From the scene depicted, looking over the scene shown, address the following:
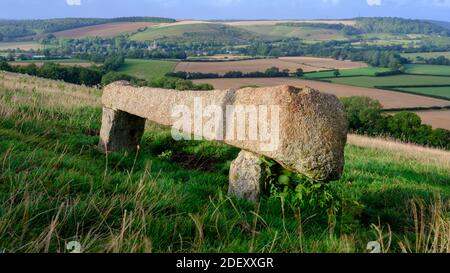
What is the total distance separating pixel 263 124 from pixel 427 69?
7492 centimetres

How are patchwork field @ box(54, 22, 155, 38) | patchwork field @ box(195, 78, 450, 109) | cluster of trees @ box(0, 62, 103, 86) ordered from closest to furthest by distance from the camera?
→ cluster of trees @ box(0, 62, 103, 86) < patchwork field @ box(195, 78, 450, 109) < patchwork field @ box(54, 22, 155, 38)

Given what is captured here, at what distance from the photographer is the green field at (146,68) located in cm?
5397

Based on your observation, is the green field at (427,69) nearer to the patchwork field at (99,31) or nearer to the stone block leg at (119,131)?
the patchwork field at (99,31)

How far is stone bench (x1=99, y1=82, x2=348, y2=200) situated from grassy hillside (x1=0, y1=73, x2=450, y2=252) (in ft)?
1.75

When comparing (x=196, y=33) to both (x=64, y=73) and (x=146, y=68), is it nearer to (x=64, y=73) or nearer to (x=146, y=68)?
(x=146, y=68)

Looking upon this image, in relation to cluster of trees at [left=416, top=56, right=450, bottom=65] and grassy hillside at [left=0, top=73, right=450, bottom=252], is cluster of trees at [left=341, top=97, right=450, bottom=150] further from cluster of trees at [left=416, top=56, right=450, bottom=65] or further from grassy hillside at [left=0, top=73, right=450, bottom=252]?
cluster of trees at [left=416, top=56, right=450, bottom=65]

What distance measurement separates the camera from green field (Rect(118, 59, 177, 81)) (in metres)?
54.0

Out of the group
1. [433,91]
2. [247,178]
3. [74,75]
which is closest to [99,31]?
[74,75]

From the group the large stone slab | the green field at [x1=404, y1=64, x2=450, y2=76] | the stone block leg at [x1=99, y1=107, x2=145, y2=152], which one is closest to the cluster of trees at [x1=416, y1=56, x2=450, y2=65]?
the green field at [x1=404, y1=64, x2=450, y2=76]

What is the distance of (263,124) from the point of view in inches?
265

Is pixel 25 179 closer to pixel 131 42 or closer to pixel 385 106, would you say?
pixel 385 106

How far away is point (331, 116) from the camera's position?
21.8 feet
